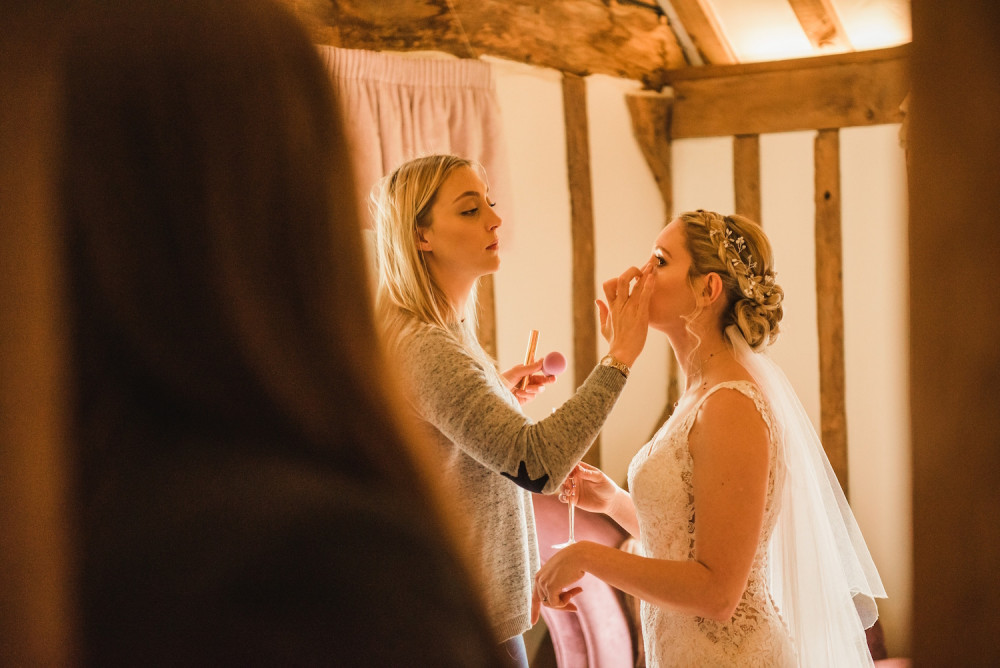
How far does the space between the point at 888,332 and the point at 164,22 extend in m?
3.84

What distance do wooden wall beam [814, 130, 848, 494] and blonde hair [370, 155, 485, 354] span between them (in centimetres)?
247

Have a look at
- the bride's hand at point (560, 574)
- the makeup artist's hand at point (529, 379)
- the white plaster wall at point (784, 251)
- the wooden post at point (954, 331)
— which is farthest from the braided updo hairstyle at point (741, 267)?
the white plaster wall at point (784, 251)

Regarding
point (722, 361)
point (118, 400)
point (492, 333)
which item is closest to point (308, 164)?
point (118, 400)

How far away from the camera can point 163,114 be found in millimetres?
513

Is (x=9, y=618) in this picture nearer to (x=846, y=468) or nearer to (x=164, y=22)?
(x=164, y=22)

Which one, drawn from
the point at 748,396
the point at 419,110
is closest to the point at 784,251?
the point at 419,110

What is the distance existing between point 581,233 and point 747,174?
2.81 feet

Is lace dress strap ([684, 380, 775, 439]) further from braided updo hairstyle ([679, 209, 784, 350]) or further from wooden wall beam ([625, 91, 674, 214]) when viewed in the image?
wooden wall beam ([625, 91, 674, 214])

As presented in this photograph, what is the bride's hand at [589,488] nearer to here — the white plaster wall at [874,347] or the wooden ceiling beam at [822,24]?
the white plaster wall at [874,347]

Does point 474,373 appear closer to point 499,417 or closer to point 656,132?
point 499,417

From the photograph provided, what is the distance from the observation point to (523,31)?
3689mm

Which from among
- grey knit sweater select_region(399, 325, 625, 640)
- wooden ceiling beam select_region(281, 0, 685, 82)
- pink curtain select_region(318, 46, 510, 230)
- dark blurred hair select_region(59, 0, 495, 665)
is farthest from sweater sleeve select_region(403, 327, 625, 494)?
wooden ceiling beam select_region(281, 0, 685, 82)

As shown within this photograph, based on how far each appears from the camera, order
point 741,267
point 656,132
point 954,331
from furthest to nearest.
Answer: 1. point 656,132
2. point 741,267
3. point 954,331

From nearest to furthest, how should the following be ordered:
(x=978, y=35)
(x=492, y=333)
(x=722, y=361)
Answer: (x=978, y=35) < (x=722, y=361) < (x=492, y=333)
